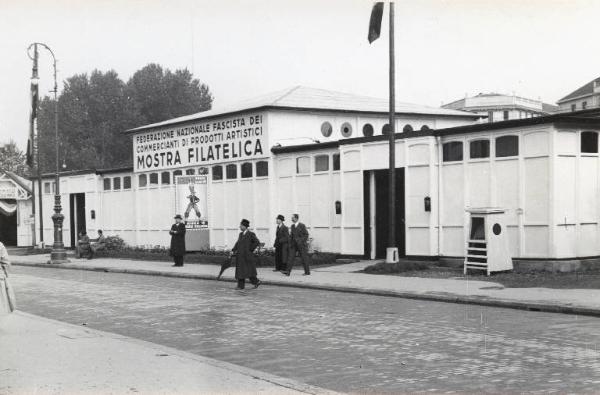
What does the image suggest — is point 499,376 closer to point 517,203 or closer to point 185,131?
point 517,203

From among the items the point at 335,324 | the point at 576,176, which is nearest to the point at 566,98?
the point at 576,176

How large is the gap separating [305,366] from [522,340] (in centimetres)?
340

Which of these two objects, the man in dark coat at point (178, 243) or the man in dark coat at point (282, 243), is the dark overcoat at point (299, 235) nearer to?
the man in dark coat at point (282, 243)

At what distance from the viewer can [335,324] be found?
12469 mm

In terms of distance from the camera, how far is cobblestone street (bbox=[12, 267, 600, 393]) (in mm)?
8266

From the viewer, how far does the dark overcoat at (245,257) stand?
746 inches

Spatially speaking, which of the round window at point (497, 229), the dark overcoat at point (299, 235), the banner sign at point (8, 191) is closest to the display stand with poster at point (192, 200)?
the dark overcoat at point (299, 235)

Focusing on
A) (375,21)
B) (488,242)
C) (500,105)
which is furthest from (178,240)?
(500,105)

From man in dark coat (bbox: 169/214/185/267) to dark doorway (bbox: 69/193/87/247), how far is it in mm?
15584

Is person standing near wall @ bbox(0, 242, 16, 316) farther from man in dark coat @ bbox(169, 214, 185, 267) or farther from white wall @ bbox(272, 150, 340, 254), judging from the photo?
man in dark coat @ bbox(169, 214, 185, 267)

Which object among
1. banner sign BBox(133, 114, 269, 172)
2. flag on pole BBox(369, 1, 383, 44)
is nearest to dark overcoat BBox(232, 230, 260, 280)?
flag on pole BBox(369, 1, 383, 44)

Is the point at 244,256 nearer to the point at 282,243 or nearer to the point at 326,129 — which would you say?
the point at 282,243

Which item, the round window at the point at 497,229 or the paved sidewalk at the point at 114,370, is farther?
the round window at the point at 497,229

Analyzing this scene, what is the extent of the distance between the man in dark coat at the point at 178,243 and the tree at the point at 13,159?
8351cm
